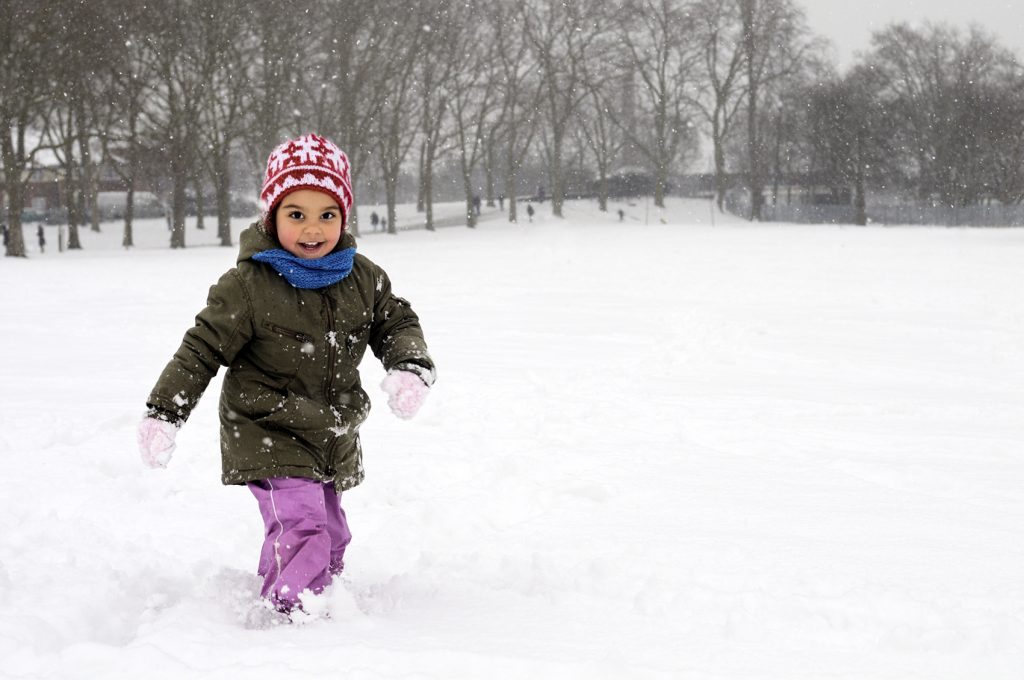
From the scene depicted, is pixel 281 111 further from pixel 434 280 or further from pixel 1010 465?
pixel 1010 465

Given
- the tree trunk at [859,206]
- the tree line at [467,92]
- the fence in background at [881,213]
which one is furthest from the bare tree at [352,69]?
the tree trunk at [859,206]

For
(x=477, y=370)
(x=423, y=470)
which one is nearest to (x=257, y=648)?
(x=423, y=470)

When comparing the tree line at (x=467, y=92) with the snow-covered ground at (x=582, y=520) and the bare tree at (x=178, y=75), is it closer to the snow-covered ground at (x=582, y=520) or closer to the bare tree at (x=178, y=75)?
the bare tree at (x=178, y=75)

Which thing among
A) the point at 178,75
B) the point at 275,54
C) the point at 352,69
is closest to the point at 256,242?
the point at 178,75

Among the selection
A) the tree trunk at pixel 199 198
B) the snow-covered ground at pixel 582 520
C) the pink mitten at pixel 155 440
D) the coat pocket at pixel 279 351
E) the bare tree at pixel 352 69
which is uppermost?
the bare tree at pixel 352 69

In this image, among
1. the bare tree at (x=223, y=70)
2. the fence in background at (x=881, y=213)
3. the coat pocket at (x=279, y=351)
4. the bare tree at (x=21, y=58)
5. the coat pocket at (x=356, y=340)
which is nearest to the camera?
the coat pocket at (x=279, y=351)

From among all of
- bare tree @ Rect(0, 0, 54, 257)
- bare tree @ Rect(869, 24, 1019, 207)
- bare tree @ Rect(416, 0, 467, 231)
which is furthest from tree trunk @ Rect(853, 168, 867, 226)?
bare tree @ Rect(0, 0, 54, 257)

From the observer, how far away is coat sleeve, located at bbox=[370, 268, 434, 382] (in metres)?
3.29

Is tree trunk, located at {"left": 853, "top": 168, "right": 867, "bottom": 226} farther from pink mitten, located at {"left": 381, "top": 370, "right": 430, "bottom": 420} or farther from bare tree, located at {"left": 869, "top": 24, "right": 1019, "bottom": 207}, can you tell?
pink mitten, located at {"left": 381, "top": 370, "right": 430, "bottom": 420}

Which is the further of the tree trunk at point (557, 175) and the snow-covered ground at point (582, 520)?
the tree trunk at point (557, 175)

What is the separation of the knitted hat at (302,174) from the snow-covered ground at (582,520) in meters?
1.34

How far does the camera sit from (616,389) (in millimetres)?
7406

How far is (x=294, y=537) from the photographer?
308 cm

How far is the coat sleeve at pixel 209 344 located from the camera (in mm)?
2979
